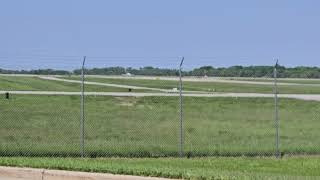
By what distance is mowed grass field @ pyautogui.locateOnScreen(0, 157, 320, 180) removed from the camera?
11.6 metres

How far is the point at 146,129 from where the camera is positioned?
835 inches

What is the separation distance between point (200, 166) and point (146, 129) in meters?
6.66

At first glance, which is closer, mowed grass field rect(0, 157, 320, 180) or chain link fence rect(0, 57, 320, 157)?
mowed grass field rect(0, 157, 320, 180)

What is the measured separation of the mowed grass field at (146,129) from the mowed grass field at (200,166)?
126 cm

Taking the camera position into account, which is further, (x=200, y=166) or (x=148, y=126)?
(x=148, y=126)

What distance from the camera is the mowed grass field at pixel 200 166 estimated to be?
11641mm

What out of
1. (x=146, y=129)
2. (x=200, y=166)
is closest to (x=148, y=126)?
(x=146, y=129)

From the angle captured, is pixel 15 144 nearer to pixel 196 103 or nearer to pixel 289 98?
pixel 196 103

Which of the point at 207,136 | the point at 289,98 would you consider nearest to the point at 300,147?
the point at 207,136

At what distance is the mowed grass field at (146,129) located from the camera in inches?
708

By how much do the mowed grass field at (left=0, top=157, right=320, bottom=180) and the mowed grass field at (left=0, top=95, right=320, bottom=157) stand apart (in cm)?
126

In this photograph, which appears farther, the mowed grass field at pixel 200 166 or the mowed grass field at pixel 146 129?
the mowed grass field at pixel 146 129

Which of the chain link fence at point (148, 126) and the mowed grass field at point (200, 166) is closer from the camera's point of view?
the mowed grass field at point (200, 166)

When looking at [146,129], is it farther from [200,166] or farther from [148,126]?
[200,166]
